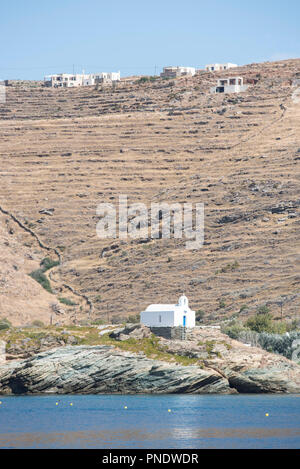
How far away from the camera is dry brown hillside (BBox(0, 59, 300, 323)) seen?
99938 mm

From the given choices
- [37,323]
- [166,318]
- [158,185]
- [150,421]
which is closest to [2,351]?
[166,318]

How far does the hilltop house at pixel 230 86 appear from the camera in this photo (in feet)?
489

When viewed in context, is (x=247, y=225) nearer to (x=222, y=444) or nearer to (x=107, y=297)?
(x=107, y=297)

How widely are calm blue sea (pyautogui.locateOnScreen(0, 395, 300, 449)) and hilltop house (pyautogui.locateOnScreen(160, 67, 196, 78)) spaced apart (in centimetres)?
11147

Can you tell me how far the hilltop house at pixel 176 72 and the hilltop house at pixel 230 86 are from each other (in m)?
21.5

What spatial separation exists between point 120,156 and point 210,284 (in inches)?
1488

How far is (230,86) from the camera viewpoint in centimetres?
14938

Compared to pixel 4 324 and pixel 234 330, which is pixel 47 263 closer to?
pixel 4 324

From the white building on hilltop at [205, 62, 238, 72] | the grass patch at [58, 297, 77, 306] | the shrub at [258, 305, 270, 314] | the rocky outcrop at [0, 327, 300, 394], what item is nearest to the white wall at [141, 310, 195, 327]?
the rocky outcrop at [0, 327, 300, 394]

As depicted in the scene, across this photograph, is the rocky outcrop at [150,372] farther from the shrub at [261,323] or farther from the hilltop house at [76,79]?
the hilltop house at [76,79]

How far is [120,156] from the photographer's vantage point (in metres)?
133

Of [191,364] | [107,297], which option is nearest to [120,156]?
[107,297]

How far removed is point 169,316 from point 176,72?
10712 centimetres

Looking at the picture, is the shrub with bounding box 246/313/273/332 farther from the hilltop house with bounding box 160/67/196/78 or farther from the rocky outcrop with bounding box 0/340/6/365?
the hilltop house with bounding box 160/67/196/78
